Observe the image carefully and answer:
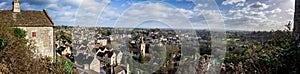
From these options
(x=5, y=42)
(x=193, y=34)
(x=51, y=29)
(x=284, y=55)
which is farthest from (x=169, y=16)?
(x=51, y=29)

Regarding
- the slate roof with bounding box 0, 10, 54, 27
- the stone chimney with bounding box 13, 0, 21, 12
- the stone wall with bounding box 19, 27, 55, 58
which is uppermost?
the stone chimney with bounding box 13, 0, 21, 12

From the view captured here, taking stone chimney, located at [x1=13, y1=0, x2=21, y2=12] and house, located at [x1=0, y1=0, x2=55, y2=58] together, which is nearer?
house, located at [x1=0, y1=0, x2=55, y2=58]

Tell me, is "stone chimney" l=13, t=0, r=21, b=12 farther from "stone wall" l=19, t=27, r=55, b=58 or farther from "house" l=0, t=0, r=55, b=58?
"stone wall" l=19, t=27, r=55, b=58

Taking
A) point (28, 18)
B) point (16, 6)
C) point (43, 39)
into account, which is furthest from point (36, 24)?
point (16, 6)

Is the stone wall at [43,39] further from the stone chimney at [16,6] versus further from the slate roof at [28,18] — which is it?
the stone chimney at [16,6]

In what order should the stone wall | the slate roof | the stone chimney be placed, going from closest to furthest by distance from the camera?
1. the slate roof
2. the stone wall
3. the stone chimney

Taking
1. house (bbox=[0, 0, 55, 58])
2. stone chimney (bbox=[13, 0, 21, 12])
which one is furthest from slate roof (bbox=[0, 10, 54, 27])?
stone chimney (bbox=[13, 0, 21, 12])

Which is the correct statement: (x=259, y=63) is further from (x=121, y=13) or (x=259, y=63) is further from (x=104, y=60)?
(x=104, y=60)

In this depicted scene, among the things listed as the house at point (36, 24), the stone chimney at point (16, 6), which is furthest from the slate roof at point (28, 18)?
the stone chimney at point (16, 6)

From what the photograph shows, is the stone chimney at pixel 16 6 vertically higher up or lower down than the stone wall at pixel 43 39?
higher up
